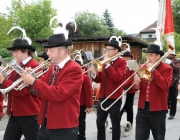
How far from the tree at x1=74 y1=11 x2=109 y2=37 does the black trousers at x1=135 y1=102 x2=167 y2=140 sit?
45.7 m

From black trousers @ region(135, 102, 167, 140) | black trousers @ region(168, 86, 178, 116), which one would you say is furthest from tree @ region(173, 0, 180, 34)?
black trousers @ region(135, 102, 167, 140)

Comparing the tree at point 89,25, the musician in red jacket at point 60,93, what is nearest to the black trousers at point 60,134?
the musician in red jacket at point 60,93

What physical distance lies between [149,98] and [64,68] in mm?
2100

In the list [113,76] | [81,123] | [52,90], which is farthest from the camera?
[81,123]

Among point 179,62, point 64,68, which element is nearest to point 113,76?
point 64,68

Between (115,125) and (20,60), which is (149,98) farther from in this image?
(20,60)

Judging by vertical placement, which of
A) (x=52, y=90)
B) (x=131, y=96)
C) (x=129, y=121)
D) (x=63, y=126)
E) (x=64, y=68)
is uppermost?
(x=64, y=68)

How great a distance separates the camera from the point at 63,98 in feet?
10.5

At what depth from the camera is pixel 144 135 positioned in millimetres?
4980

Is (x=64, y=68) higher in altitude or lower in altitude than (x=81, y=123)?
higher

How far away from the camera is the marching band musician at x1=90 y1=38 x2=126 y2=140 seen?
18.0 feet

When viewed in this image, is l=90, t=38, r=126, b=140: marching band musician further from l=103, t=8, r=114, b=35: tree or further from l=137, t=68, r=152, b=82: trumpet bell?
l=103, t=8, r=114, b=35: tree

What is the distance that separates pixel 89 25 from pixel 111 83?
152ft

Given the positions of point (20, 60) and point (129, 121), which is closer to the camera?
point (20, 60)
